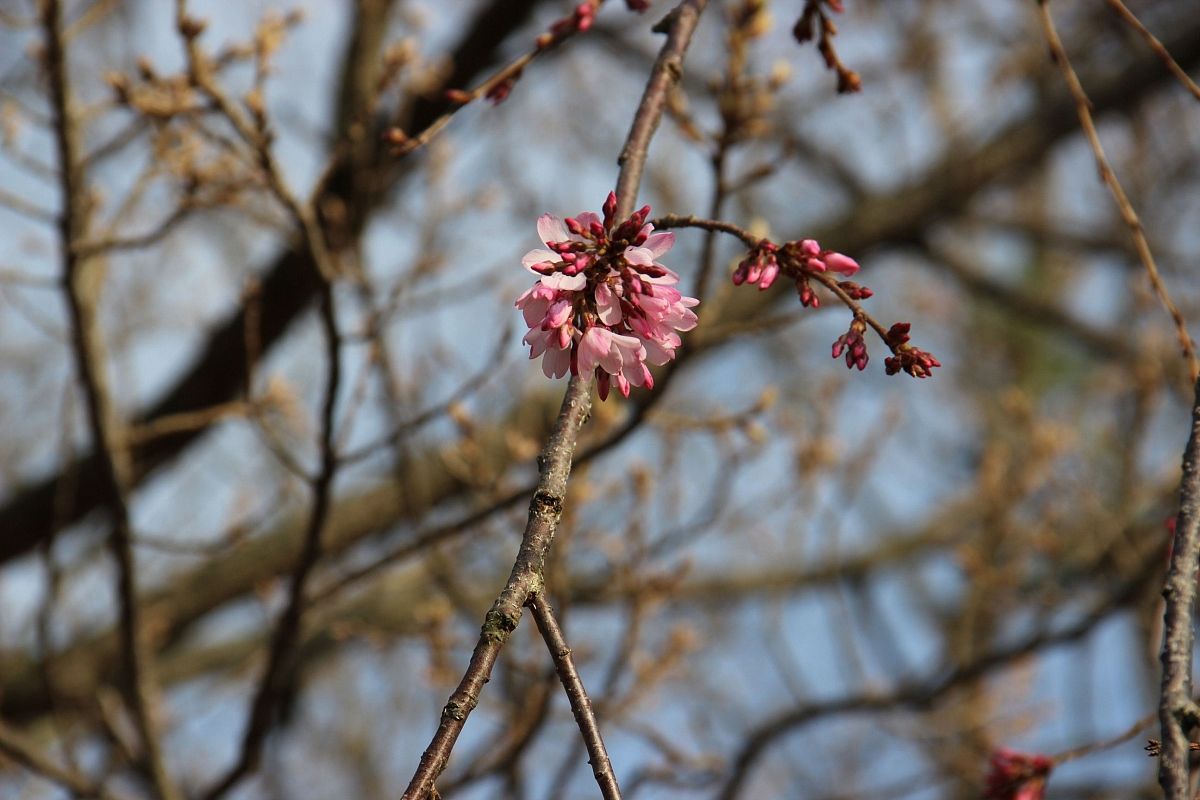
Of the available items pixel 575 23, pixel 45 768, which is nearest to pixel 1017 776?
pixel 575 23

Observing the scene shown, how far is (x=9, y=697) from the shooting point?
194 inches

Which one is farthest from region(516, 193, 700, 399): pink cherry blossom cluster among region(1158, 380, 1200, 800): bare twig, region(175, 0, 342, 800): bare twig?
region(175, 0, 342, 800): bare twig

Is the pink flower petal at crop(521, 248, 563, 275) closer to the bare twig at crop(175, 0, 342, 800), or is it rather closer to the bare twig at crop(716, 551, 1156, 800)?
Result: the bare twig at crop(175, 0, 342, 800)

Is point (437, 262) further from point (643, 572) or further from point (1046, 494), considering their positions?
point (1046, 494)

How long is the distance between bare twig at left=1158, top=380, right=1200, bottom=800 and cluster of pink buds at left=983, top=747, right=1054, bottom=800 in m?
0.98

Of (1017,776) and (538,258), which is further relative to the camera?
(1017,776)

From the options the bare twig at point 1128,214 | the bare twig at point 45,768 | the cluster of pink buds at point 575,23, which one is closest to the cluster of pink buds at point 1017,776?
the bare twig at point 1128,214

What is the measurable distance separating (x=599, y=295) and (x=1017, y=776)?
1305 mm

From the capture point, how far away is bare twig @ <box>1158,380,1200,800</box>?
2.87 feet

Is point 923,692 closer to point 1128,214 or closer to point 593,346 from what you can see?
point 1128,214

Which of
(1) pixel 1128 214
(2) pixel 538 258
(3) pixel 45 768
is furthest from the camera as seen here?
(3) pixel 45 768

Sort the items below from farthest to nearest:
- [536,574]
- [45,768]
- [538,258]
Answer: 1. [45,768]
2. [538,258]
3. [536,574]

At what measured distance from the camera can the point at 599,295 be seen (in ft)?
4.07

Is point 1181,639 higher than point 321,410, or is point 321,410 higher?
point 321,410
